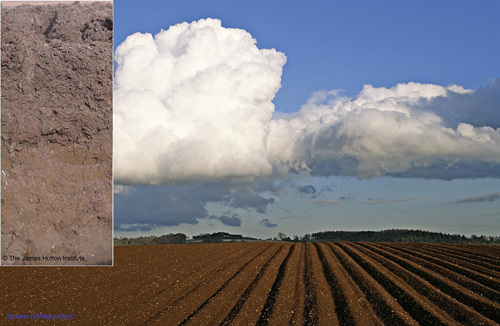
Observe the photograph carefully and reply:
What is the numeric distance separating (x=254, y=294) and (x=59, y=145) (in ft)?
18.3

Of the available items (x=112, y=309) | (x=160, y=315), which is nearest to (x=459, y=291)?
(x=160, y=315)

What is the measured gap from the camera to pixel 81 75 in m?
11.2

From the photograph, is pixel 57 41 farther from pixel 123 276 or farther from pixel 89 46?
pixel 123 276

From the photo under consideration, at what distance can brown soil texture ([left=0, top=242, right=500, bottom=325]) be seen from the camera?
340 inches

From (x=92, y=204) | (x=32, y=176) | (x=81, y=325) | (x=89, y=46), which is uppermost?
(x=89, y=46)

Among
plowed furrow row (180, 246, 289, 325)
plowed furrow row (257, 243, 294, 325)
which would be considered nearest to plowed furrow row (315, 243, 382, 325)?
plowed furrow row (257, 243, 294, 325)

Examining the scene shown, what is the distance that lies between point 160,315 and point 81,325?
1.34 m

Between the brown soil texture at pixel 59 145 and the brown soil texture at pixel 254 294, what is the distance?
1138 millimetres

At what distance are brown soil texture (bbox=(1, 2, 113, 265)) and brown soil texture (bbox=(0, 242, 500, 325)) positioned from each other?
1138 millimetres

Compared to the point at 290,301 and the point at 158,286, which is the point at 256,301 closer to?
the point at 290,301

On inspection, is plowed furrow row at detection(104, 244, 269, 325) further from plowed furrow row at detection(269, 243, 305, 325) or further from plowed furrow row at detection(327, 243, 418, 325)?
plowed furrow row at detection(327, 243, 418, 325)

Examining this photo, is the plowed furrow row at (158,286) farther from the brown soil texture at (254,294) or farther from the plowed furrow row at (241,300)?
the plowed furrow row at (241,300)

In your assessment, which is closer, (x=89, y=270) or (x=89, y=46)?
(x=89, y=46)

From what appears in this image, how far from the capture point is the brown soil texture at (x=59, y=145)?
10.9 meters
